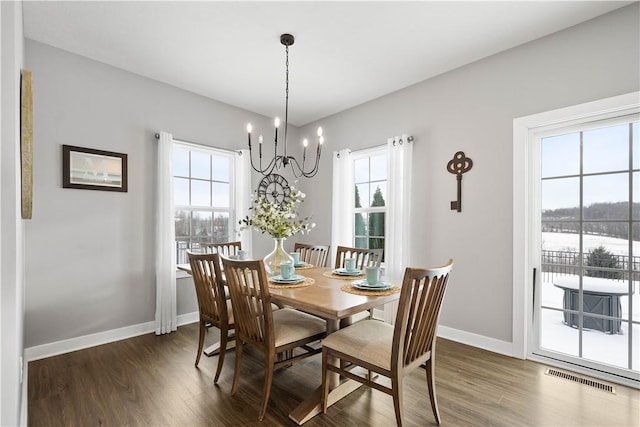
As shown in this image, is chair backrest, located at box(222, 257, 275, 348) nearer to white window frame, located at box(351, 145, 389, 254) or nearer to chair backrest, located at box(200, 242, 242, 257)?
chair backrest, located at box(200, 242, 242, 257)

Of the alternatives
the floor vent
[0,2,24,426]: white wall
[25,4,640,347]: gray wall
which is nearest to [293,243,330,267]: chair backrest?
[25,4,640,347]: gray wall

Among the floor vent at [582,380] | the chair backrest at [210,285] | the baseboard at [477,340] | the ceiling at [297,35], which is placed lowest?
the floor vent at [582,380]

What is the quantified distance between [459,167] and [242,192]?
2.65m

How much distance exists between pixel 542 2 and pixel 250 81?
269 centimetres

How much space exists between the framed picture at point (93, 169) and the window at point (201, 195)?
58cm

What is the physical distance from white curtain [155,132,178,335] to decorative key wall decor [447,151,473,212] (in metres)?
3.06

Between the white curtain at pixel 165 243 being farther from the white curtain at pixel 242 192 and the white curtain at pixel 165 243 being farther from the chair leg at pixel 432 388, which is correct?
the chair leg at pixel 432 388

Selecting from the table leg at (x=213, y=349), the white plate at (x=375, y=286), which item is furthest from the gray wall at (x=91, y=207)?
the white plate at (x=375, y=286)

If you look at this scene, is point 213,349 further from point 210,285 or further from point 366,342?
point 366,342

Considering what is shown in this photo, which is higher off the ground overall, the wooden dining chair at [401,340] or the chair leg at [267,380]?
the wooden dining chair at [401,340]

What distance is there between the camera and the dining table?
1690mm

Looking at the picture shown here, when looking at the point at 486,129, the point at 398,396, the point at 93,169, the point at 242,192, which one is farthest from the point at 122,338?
the point at 486,129

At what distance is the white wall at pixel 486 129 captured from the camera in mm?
2371

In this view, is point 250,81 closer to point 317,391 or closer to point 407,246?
point 407,246
